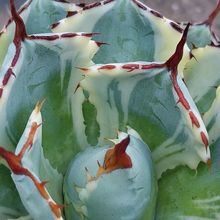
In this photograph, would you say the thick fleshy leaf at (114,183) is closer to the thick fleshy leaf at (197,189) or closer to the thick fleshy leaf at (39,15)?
the thick fleshy leaf at (197,189)

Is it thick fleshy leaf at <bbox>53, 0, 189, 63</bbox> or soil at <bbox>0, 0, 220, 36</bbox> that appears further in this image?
soil at <bbox>0, 0, 220, 36</bbox>

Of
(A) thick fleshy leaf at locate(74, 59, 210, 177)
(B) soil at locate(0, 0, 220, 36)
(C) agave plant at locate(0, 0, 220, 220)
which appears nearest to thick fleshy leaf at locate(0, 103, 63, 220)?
(C) agave plant at locate(0, 0, 220, 220)

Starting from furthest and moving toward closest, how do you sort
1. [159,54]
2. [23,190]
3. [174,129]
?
[159,54] < [174,129] < [23,190]

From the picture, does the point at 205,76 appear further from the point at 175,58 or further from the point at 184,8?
the point at 184,8

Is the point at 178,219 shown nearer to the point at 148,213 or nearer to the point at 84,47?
the point at 148,213

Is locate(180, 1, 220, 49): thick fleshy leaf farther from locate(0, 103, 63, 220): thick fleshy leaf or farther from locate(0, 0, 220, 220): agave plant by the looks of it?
locate(0, 103, 63, 220): thick fleshy leaf

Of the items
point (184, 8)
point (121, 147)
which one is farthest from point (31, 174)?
point (184, 8)

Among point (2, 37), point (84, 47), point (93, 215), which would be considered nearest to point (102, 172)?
point (93, 215)

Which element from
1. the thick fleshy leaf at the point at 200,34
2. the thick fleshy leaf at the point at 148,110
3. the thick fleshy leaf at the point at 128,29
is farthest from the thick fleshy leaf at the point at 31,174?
the thick fleshy leaf at the point at 200,34
